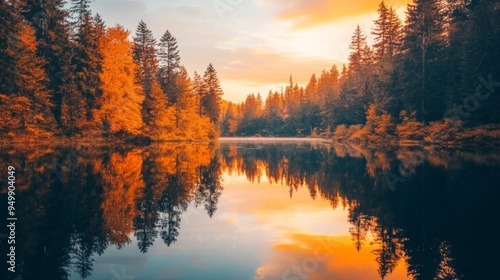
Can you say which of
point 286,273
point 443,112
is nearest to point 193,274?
point 286,273

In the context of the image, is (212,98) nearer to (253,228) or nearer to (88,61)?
(88,61)

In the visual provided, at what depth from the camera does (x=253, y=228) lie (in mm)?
11234

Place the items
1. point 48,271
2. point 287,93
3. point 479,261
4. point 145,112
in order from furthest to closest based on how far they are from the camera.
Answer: point 287,93 < point 145,112 < point 479,261 < point 48,271

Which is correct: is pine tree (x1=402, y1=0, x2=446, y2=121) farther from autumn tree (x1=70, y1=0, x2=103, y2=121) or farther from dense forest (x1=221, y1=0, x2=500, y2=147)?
autumn tree (x1=70, y1=0, x2=103, y2=121)

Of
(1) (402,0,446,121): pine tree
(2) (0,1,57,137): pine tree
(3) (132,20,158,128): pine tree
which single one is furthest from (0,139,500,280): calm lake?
(3) (132,20,158,128): pine tree

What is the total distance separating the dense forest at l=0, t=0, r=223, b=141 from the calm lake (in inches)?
1112

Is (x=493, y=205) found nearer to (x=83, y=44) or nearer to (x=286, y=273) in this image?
(x=286, y=273)

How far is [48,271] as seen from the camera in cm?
723

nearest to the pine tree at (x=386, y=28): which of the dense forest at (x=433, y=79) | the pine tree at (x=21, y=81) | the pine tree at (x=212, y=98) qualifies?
the dense forest at (x=433, y=79)

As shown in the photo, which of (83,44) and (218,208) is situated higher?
(83,44)

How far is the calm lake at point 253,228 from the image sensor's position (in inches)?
303

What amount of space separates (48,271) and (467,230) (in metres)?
10.3

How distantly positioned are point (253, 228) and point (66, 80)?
46.2 metres

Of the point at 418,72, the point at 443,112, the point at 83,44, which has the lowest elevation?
the point at 443,112
